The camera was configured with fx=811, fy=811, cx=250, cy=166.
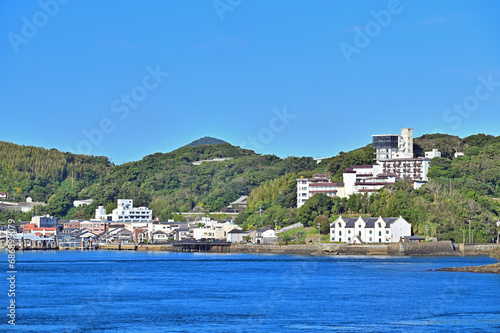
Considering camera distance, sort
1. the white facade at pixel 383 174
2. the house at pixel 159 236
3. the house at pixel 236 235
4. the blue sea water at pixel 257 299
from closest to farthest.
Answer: the blue sea water at pixel 257 299 < the white facade at pixel 383 174 < the house at pixel 236 235 < the house at pixel 159 236

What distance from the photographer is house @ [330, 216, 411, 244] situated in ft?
228

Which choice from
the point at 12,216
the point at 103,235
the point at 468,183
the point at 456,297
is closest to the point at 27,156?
the point at 12,216

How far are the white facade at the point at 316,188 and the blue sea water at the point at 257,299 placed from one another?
2884 cm

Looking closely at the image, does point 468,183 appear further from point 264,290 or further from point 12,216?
point 12,216

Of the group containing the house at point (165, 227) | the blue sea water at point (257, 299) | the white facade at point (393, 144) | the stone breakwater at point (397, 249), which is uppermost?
the white facade at point (393, 144)

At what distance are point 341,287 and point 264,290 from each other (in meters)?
3.94

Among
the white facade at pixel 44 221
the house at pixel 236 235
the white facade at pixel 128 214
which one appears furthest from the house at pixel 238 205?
the white facade at pixel 44 221

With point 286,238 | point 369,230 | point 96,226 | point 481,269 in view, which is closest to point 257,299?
point 481,269

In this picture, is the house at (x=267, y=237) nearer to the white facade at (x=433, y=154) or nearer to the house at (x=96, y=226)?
the white facade at (x=433, y=154)

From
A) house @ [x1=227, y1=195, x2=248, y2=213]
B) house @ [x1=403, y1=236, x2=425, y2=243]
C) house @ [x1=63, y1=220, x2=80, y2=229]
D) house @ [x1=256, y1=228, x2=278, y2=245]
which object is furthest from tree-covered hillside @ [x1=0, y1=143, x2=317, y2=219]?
house @ [x1=403, y1=236, x2=425, y2=243]

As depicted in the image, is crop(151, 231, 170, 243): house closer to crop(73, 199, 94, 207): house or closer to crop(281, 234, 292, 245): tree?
crop(281, 234, 292, 245): tree

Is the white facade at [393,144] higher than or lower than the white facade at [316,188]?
higher

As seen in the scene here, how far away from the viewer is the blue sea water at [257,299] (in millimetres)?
29219

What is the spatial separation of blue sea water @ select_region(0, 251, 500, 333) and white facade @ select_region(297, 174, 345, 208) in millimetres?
28843
